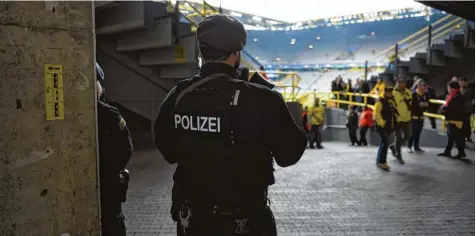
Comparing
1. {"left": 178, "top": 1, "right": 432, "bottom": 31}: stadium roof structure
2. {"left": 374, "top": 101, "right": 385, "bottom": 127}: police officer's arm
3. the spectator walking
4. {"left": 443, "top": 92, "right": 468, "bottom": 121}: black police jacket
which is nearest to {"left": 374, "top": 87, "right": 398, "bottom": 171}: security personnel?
{"left": 374, "top": 101, "right": 385, "bottom": 127}: police officer's arm

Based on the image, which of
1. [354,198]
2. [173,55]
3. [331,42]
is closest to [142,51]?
[173,55]

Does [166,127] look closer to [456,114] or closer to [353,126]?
[456,114]

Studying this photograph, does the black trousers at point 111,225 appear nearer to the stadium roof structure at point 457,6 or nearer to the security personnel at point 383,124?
the security personnel at point 383,124

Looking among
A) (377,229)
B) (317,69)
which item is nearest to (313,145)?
(377,229)

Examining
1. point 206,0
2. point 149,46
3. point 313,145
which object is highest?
point 206,0

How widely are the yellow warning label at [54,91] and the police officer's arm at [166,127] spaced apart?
0.52 metres

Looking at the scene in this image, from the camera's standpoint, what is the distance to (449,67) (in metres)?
16.1

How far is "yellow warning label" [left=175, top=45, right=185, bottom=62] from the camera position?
9016 mm

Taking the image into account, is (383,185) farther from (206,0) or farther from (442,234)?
(206,0)

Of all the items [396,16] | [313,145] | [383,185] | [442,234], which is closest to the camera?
[442,234]

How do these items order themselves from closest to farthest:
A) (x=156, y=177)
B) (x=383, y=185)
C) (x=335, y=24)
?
1. (x=383, y=185)
2. (x=156, y=177)
3. (x=335, y=24)

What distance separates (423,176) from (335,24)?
35.0 meters

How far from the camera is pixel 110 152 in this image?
8.68ft

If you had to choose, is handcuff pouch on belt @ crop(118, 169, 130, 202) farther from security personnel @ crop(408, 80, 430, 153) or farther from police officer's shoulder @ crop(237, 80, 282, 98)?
security personnel @ crop(408, 80, 430, 153)
